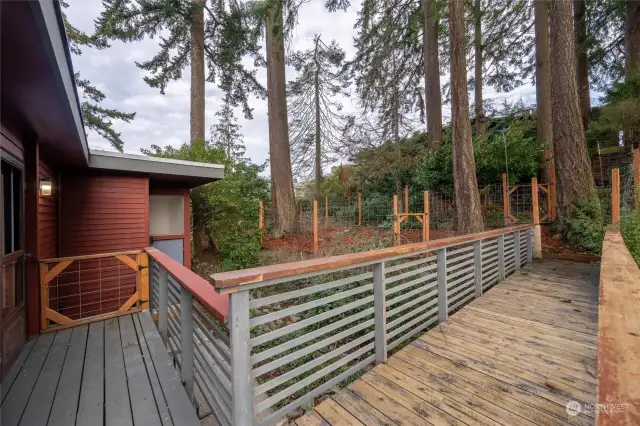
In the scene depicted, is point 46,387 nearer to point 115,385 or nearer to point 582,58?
point 115,385

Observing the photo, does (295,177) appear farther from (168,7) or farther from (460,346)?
(460,346)

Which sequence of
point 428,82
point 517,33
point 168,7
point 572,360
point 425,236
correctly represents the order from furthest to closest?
1. point 517,33
2. point 428,82
3. point 168,7
4. point 425,236
5. point 572,360

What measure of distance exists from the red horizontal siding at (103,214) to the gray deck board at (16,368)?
6.11 ft

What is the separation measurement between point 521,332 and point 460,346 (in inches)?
27.7

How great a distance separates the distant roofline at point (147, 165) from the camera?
3920 millimetres

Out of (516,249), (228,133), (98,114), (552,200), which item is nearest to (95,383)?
(516,249)

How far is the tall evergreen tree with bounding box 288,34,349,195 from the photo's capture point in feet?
48.6

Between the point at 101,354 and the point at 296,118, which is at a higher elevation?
the point at 296,118

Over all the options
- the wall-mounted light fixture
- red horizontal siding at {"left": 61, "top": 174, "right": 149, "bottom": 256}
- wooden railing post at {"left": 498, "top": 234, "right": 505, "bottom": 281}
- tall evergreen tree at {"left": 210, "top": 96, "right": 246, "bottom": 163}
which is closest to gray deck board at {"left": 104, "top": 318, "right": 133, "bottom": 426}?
the wall-mounted light fixture

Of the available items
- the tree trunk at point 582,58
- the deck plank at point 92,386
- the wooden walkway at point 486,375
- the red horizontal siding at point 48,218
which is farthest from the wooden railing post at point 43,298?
the tree trunk at point 582,58

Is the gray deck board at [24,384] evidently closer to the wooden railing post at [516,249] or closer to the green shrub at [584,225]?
the wooden railing post at [516,249]

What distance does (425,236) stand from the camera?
5.89m

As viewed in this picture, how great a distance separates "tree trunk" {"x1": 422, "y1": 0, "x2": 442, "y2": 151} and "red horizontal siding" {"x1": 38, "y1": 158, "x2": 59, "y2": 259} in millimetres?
9396

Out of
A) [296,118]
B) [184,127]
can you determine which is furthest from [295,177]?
[184,127]
